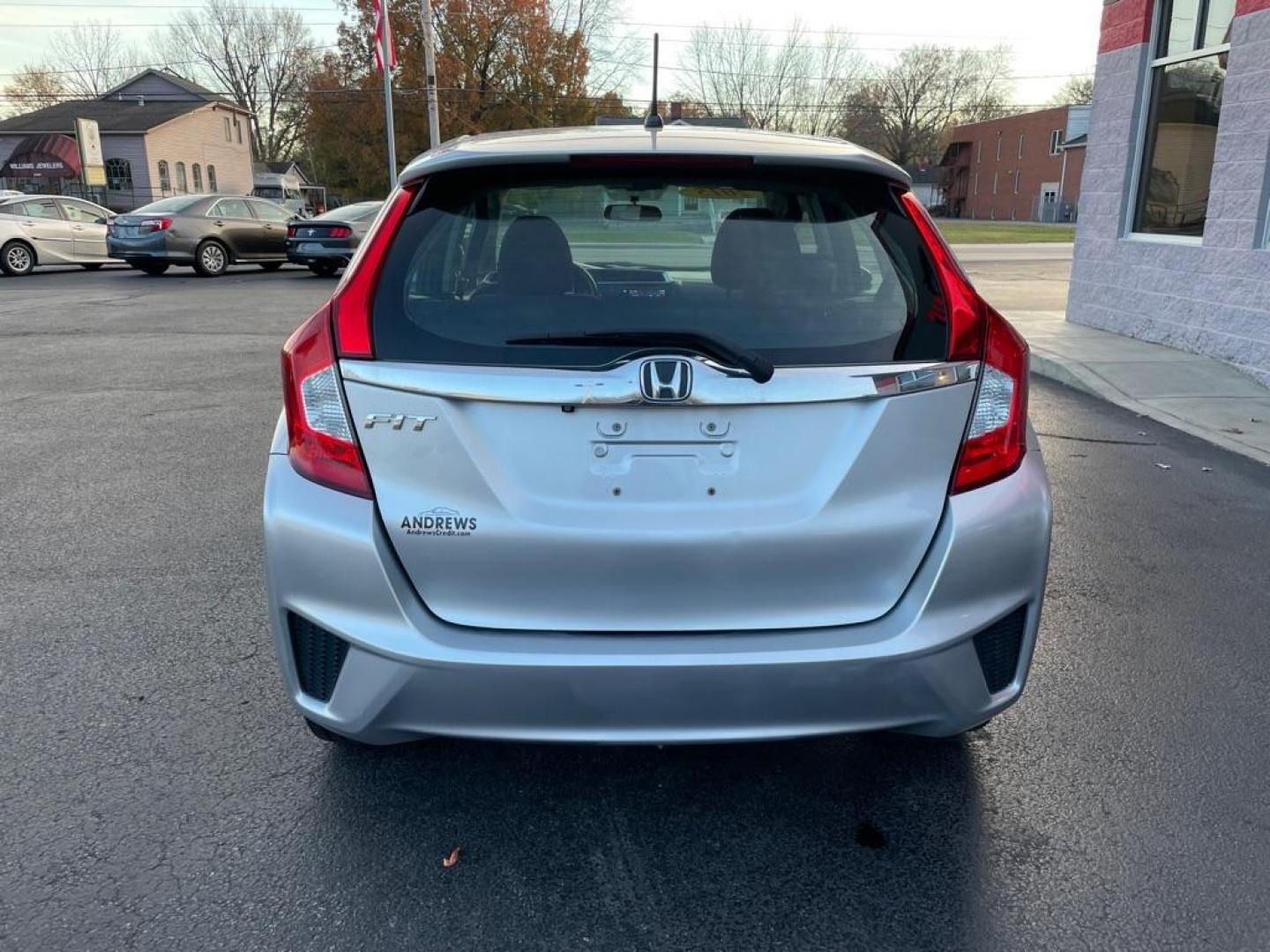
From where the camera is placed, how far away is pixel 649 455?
2.18 meters

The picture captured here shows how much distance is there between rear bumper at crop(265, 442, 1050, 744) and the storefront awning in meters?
48.1

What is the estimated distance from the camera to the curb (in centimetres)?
641

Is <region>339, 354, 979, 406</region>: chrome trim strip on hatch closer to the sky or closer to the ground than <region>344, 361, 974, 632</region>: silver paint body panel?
closer to the sky

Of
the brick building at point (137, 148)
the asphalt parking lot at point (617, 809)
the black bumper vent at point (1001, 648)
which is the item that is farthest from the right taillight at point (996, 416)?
the brick building at point (137, 148)

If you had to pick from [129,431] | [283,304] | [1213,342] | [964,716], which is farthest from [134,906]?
[283,304]

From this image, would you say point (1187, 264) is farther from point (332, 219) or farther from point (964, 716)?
point (332, 219)

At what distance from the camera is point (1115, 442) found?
6.61 m

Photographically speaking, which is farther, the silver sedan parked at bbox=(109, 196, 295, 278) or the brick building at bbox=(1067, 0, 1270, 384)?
the silver sedan parked at bbox=(109, 196, 295, 278)

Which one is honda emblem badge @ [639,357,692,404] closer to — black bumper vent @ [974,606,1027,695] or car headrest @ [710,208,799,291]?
car headrest @ [710,208,799,291]

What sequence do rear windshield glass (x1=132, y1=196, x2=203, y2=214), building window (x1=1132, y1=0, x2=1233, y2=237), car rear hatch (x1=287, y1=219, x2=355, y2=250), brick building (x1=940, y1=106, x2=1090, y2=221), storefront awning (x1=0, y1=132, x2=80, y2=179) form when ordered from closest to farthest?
building window (x1=1132, y1=0, x2=1233, y2=237) < car rear hatch (x1=287, y1=219, x2=355, y2=250) < rear windshield glass (x1=132, y1=196, x2=203, y2=214) < storefront awning (x1=0, y1=132, x2=80, y2=179) < brick building (x1=940, y1=106, x2=1090, y2=221)

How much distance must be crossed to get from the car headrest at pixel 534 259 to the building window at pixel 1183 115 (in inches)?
336

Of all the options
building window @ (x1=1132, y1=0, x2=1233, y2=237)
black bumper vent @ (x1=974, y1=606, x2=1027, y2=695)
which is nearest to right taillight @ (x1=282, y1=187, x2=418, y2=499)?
black bumper vent @ (x1=974, y1=606, x2=1027, y2=695)

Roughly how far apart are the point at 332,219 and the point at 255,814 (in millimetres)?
18326

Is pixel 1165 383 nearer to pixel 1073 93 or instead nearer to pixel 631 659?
pixel 631 659
